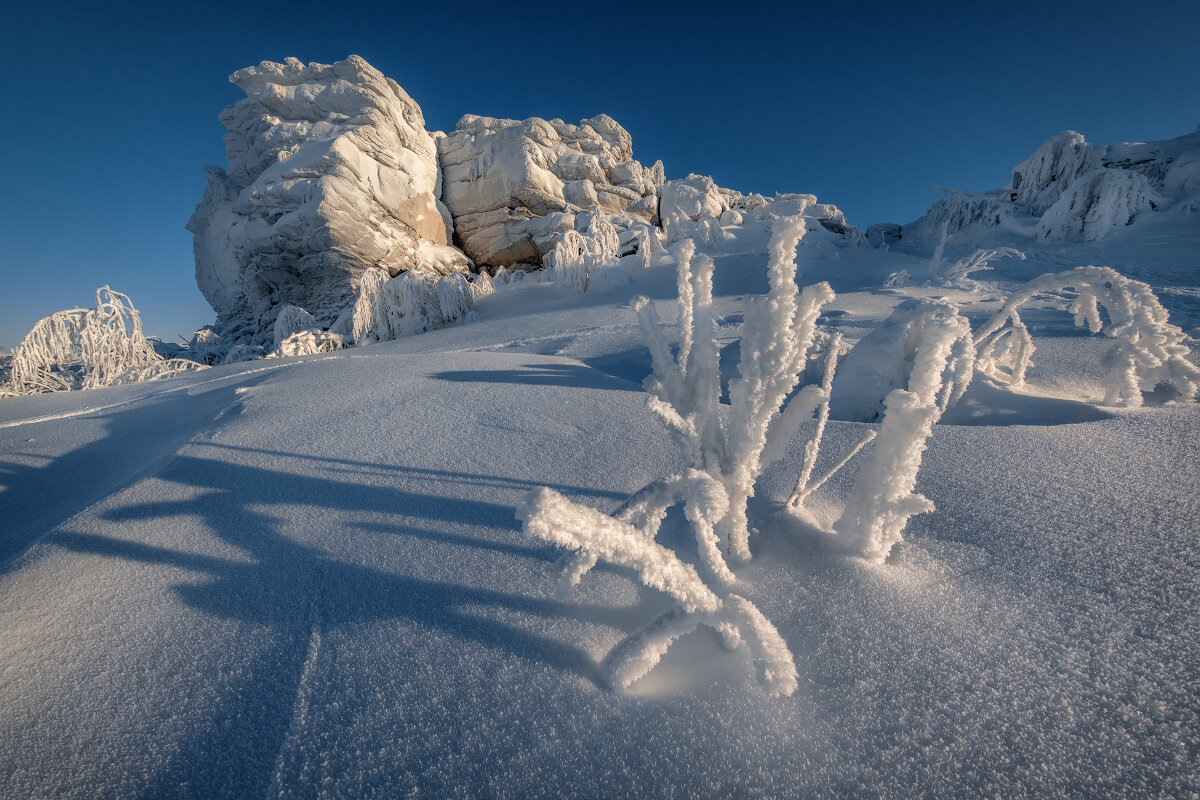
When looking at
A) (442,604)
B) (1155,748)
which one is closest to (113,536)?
(442,604)

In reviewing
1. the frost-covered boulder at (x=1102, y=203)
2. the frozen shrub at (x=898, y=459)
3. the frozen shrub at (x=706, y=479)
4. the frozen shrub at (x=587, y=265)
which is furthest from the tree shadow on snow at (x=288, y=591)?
the frost-covered boulder at (x=1102, y=203)

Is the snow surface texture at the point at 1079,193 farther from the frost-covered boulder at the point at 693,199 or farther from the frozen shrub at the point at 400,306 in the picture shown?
the frozen shrub at the point at 400,306

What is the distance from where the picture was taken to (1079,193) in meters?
8.00

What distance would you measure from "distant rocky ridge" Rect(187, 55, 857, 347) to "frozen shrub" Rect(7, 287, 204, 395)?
16.5 feet

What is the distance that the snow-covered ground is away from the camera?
525 millimetres

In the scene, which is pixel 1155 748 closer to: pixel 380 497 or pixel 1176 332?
pixel 380 497

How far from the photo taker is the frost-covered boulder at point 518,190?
47.6 feet

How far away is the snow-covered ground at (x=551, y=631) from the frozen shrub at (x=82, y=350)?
3.56 meters

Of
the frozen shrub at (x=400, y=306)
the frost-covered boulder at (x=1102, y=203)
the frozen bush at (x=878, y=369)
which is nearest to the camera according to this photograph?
the frozen bush at (x=878, y=369)

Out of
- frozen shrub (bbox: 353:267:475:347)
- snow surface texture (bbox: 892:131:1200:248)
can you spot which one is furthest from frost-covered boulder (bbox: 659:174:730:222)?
frozen shrub (bbox: 353:267:475:347)

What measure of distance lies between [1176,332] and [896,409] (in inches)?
66.0

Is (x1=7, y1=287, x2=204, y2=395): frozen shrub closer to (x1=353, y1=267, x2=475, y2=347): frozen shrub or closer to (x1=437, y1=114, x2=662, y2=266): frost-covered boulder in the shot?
(x1=353, y1=267, x2=475, y2=347): frozen shrub

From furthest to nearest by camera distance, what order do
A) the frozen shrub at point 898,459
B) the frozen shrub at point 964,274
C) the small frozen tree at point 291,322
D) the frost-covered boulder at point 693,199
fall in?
the frost-covered boulder at point 693,199 → the small frozen tree at point 291,322 → the frozen shrub at point 964,274 → the frozen shrub at point 898,459

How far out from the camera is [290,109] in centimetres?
1291
